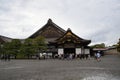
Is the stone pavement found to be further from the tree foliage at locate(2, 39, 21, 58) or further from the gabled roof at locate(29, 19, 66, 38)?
the gabled roof at locate(29, 19, 66, 38)

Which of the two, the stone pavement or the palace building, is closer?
the stone pavement

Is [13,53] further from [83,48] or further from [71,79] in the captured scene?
[71,79]

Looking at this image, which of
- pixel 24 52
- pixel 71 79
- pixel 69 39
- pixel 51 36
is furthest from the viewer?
pixel 51 36

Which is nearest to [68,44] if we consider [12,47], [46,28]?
[46,28]

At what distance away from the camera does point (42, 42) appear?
4128 centimetres

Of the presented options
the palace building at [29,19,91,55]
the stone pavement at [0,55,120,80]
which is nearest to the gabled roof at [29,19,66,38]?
the palace building at [29,19,91,55]

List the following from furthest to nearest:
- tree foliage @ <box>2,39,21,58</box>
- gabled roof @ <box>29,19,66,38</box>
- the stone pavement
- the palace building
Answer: gabled roof @ <box>29,19,66,38</box>
the palace building
tree foliage @ <box>2,39,21,58</box>
the stone pavement

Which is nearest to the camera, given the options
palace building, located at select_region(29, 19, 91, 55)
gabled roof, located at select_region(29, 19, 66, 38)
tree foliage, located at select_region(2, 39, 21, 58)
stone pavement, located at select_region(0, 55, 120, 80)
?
stone pavement, located at select_region(0, 55, 120, 80)

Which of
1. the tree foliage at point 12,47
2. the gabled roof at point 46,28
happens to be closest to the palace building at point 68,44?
the gabled roof at point 46,28

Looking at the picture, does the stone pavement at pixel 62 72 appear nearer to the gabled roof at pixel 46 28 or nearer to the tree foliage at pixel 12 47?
the tree foliage at pixel 12 47

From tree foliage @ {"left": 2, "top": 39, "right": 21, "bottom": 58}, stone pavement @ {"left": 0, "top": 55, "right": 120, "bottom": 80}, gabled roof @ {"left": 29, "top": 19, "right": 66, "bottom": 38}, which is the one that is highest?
gabled roof @ {"left": 29, "top": 19, "right": 66, "bottom": 38}

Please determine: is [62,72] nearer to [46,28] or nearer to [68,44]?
[68,44]

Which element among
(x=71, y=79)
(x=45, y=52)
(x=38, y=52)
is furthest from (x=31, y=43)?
(x=71, y=79)

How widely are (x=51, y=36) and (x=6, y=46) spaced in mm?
13102
